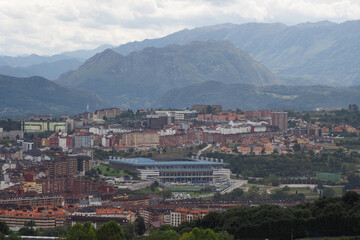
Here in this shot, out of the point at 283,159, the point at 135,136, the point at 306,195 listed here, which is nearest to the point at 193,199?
the point at 306,195

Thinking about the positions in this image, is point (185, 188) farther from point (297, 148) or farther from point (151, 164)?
point (297, 148)

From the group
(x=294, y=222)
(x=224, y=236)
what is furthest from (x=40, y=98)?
(x=224, y=236)

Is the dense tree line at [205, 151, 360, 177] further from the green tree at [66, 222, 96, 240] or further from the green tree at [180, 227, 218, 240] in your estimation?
the green tree at [66, 222, 96, 240]

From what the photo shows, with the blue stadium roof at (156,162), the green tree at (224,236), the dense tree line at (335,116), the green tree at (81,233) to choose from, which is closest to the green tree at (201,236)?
the green tree at (224,236)

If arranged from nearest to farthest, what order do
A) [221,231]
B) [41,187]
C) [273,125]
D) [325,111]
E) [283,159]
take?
[221,231] → [41,187] → [283,159] → [273,125] → [325,111]

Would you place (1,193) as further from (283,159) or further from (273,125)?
(273,125)

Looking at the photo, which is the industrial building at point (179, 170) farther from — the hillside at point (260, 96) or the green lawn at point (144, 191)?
the hillside at point (260, 96)
